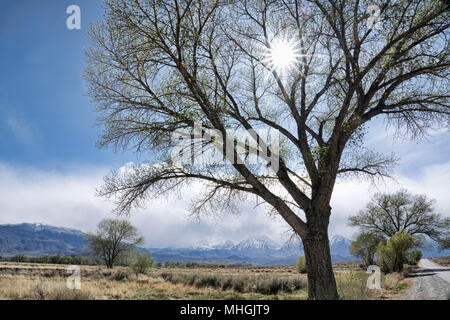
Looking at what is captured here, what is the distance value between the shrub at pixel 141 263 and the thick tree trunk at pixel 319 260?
80.5ft

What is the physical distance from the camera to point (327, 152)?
7688mm

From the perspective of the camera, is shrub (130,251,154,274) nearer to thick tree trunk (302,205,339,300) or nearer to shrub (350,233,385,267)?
shrub (350,233,385,267)

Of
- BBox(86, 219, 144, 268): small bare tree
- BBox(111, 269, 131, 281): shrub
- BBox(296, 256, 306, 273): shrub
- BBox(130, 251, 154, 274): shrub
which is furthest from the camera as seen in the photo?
BBox(86, 219, 144, 268): small bare tree

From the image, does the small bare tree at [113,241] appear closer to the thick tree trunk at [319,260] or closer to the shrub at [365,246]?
the shrub at [365,246]

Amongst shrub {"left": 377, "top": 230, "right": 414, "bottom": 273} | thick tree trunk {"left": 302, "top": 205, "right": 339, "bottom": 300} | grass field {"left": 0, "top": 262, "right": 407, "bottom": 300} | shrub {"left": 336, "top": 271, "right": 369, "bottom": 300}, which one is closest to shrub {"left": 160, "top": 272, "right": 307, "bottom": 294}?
grass field {"left": 0, "top": 262, "right": 407, "bottom": 300}

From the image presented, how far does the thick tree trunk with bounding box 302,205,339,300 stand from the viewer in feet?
22.0

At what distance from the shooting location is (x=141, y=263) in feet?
91.0

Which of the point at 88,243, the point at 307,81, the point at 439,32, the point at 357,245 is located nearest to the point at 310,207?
the point at 307,81

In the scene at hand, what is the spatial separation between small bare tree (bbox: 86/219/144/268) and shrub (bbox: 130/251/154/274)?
9581 millimetres

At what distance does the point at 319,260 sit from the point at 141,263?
25204 mm

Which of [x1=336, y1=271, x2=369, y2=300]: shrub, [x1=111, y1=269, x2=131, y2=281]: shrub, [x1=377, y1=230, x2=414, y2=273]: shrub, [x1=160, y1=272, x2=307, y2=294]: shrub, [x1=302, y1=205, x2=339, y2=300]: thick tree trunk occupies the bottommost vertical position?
[x1=111, y1=269, x2=131, y2=281]: shrub

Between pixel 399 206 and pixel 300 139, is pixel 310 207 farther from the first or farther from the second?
pixel 399 206

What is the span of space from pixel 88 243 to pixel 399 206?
147 feet

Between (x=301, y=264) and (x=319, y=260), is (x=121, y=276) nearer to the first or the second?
(x=301, y=264)
